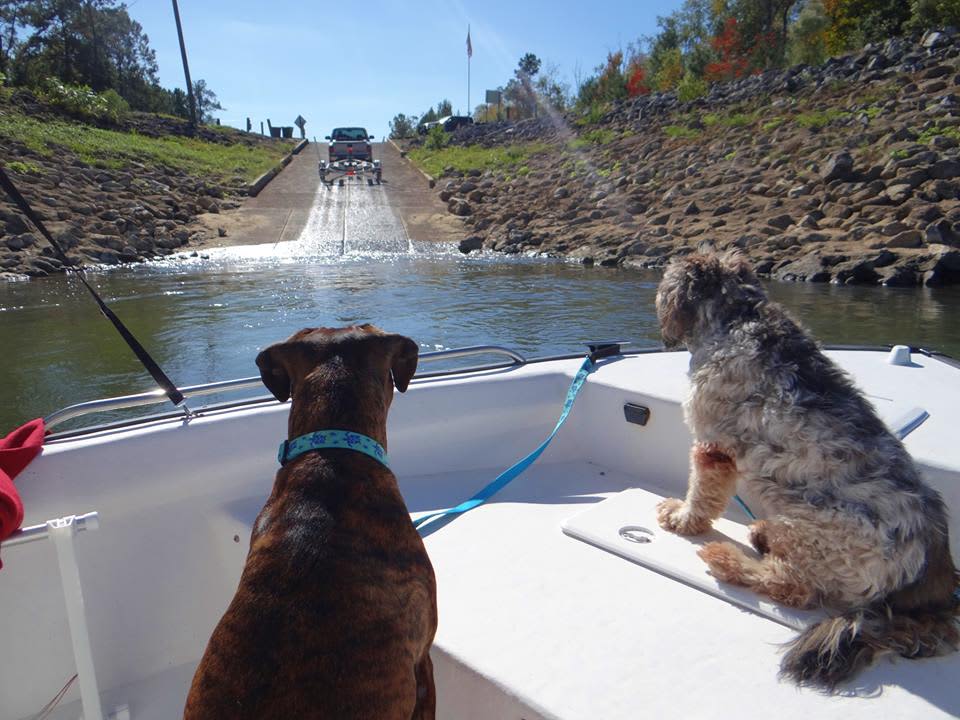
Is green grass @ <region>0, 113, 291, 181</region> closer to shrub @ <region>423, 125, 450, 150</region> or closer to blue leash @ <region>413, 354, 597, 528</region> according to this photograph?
shrub @ <region>423, 125, 450, 150</region>

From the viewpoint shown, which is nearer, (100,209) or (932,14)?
(100,209)

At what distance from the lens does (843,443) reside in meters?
2.40

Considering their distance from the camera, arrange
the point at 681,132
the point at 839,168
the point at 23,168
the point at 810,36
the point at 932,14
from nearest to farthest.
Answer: the point at 839,168 → the point at 23,168 → the point at 932,14 → the point at 681,132 → the point at 810,36

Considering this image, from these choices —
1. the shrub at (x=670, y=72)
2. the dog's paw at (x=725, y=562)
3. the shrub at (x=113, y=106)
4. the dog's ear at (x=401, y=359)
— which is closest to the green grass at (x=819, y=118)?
the shrub at (x=670, y=72)

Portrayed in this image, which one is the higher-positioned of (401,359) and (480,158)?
(480,158)

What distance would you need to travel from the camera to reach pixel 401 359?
2.28 metres

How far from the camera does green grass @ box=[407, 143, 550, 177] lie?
3058cm

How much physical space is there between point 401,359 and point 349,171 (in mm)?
33133

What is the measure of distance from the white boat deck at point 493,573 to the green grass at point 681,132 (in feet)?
75.2

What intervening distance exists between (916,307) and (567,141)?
22453 mm

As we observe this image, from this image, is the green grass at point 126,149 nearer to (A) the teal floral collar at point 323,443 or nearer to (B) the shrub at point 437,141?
(B) the shrub at point 437,141

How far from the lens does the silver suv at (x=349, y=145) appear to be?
3691 cm

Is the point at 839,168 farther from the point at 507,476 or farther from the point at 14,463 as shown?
the point at 14,463

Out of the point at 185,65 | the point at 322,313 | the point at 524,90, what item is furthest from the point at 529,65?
the point at 322,313
